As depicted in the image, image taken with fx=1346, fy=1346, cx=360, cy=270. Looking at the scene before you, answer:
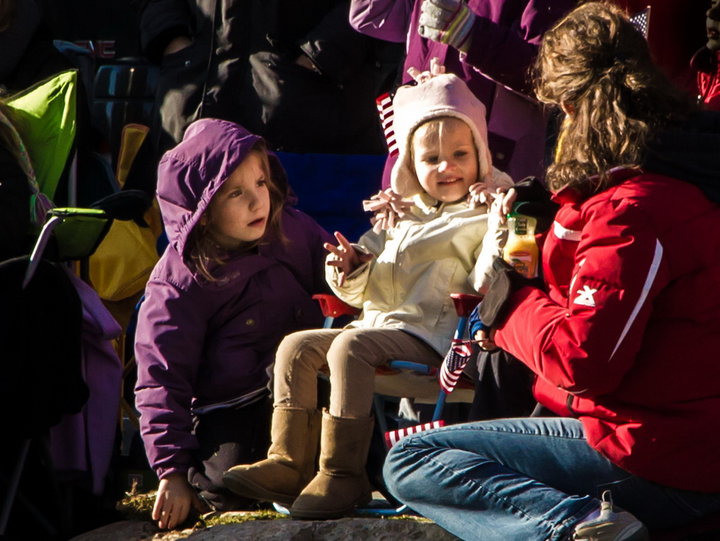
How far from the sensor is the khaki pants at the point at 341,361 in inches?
146

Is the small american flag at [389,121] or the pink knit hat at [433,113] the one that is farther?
the small american flag at [389,121]

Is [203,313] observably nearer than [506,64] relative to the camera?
No

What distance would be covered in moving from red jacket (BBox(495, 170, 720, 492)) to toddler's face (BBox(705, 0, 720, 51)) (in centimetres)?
113

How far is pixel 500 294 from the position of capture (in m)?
3.16

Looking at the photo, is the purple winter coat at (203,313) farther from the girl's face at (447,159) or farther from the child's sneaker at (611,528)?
the child's sneaker at (611,528)

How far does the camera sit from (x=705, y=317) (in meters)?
2.91

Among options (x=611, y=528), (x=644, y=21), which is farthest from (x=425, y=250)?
(x=611, y=528)

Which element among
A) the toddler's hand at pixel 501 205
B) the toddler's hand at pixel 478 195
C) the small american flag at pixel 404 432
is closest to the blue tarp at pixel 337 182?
the toddler's hand at pixel 478 195

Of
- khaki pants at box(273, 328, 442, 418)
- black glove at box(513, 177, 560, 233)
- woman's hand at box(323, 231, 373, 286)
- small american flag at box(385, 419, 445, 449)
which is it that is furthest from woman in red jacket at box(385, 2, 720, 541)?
woman's hand at box(323, 231, 373, 286)

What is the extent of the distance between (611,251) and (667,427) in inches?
16.0

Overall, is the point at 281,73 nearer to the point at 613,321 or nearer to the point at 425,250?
the point at 425,250

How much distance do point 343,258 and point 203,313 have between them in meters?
0.57

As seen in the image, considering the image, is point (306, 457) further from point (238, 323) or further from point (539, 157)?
point (539, 157)

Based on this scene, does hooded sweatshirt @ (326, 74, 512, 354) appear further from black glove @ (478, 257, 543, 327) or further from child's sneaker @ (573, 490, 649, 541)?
child's sneaker @ (573, 490, 649, 541)
